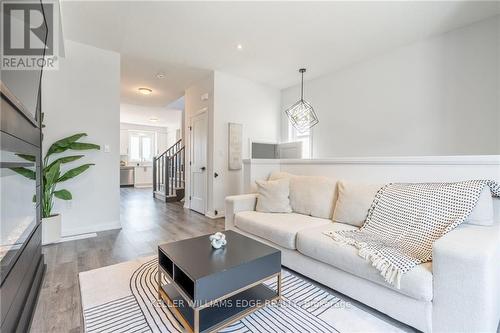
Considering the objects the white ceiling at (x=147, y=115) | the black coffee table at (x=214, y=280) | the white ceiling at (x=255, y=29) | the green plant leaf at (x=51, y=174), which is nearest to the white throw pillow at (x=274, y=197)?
the black coffee table at (x=214, y=280)

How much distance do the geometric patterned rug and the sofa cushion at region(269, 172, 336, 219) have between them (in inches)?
30.9

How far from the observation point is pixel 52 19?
2.55 metres

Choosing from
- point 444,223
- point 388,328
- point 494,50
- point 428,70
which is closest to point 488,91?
point 494,50

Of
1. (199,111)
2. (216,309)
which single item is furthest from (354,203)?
(199,111)

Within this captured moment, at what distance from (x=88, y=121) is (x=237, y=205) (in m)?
2.50

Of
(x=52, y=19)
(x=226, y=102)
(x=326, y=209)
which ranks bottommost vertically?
(x=326, y=209)

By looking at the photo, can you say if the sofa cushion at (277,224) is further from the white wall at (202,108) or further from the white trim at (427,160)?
the white wall at (202,108)

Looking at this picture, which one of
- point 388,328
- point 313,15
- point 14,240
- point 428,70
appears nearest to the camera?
point 14,240

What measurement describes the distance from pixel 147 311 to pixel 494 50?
14.5 feet

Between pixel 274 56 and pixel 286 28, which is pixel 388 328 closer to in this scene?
pixel 286 28

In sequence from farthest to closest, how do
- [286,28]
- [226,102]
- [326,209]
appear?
[226,102] < [286,28] < [326,209]

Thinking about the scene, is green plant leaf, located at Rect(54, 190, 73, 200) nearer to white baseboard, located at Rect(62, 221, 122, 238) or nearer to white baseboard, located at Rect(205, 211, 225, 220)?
white baseboard, located at Rect(62, 221, 122, 238)

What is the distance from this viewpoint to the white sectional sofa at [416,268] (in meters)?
1.20

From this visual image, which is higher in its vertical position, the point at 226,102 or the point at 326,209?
the point at 226,102
